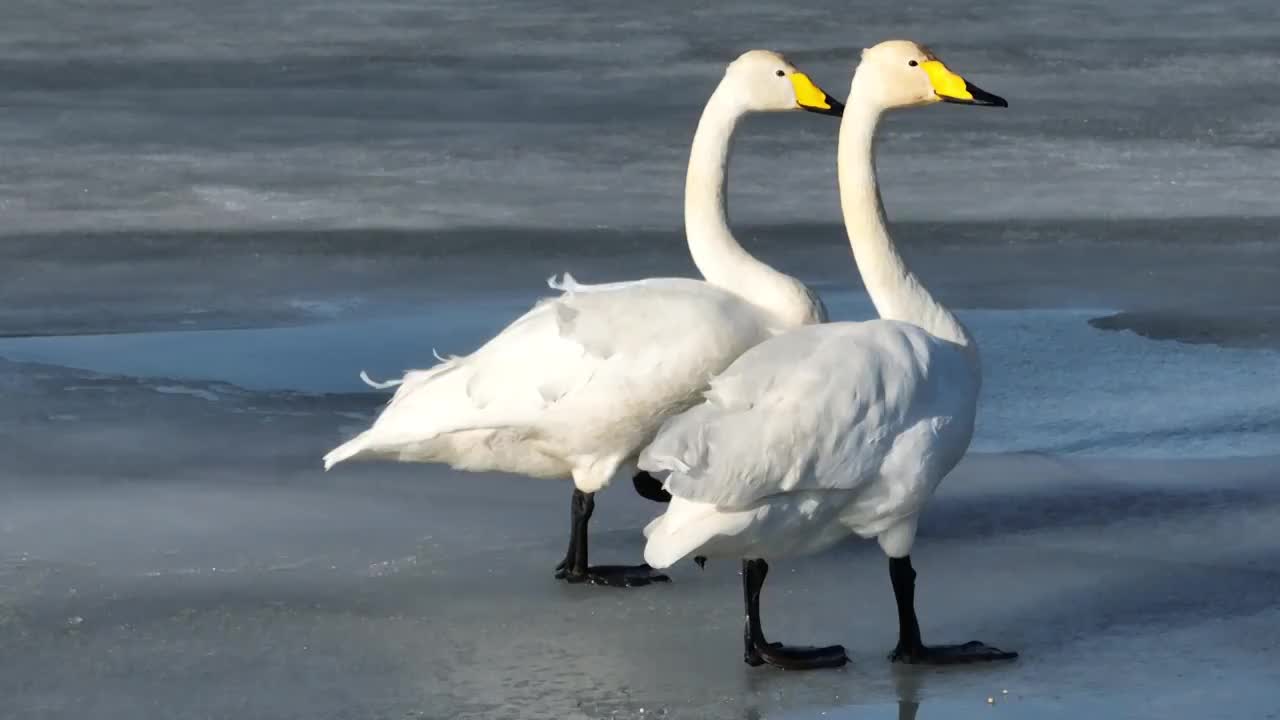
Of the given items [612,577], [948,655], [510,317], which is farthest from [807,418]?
[510,317]

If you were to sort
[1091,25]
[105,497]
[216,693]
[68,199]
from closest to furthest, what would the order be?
1. [216,693]
2. [105,497]
3. [68,199]
4. [1091,25]

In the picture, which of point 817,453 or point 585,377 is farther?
point 585,377

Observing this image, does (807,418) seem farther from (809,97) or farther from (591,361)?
(809,97)

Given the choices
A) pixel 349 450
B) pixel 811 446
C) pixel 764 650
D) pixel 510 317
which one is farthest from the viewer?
pixel 510 317

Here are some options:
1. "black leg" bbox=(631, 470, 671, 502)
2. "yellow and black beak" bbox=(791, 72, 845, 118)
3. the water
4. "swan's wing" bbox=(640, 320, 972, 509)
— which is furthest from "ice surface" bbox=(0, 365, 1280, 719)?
"yellow and black beak" bbox=(791, 72, 845, 118)

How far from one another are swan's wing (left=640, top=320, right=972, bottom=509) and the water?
47cm

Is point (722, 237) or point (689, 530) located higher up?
point (722, 237)

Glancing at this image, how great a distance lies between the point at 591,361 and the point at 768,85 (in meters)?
1.08

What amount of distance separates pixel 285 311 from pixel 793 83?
3.44 m

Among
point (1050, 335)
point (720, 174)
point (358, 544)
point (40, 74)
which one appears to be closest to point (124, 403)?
point (358, 544)

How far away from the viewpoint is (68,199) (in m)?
11.0

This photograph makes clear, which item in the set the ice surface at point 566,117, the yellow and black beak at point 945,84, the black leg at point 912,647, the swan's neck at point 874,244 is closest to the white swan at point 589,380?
the swan's neck at point 874,244

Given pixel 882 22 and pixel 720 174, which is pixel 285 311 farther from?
pixel 882 22

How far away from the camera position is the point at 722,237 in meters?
5.78
